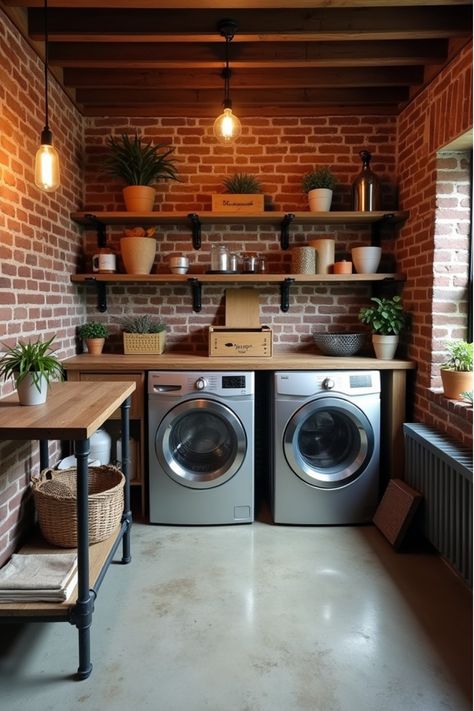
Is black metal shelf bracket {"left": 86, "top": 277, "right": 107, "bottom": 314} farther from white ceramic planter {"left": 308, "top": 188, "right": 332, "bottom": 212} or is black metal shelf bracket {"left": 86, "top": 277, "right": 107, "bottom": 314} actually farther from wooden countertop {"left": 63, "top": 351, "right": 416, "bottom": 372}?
white ceramic planter {"left": 308, "top": 188, "right": 332, "bottom": 212}

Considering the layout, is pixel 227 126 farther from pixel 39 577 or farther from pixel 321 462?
pixel 39 577

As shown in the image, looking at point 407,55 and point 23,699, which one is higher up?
point 407,55

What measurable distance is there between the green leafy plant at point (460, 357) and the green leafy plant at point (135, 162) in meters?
2.11

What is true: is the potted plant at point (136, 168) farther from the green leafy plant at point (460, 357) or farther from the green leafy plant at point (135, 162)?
the green leafy plant at point (460, 357)

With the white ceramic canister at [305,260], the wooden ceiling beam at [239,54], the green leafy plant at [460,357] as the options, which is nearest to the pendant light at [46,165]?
the wooden ceiling beam at [239,54]

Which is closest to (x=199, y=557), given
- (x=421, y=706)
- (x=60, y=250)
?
(x=421, y=706)

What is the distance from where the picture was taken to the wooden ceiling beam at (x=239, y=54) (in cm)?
Answer: 278

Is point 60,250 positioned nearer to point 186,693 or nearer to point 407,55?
point 407,55

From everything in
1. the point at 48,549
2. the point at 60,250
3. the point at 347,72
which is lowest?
the point at 48,549

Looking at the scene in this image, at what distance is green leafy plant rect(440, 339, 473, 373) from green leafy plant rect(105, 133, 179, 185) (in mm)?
2108

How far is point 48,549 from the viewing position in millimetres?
2273

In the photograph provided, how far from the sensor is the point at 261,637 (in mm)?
2066

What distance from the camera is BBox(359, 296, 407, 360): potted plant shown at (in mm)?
3158

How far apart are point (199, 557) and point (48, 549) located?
2.61ft
